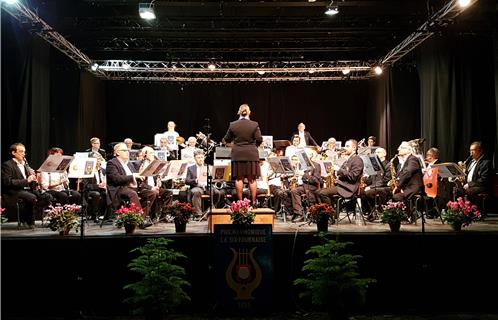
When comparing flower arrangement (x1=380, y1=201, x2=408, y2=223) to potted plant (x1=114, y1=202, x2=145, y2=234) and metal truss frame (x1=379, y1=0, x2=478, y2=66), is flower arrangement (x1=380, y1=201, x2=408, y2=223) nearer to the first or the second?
potted plant (x1=114, y1=202, x2=145, y2=234)

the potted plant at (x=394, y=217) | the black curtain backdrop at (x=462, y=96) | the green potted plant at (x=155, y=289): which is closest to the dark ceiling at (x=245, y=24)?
the black curtain backdrop at (x=462, y=96)

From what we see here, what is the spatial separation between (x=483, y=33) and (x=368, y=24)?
278 centimetres

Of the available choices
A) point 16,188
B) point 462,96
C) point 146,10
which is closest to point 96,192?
point 16,188

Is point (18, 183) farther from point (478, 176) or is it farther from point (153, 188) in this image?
point (478, 176)

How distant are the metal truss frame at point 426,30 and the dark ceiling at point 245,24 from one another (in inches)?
9.4

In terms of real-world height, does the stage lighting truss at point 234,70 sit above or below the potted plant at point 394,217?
above

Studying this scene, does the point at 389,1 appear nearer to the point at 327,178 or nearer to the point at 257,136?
the point at 327,178

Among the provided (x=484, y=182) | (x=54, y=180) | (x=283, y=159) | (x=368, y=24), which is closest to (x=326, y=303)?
(x=283, y=159)

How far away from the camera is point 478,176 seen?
9531mm

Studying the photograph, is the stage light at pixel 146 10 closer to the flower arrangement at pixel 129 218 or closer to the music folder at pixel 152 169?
the music folder at pixel 152 169

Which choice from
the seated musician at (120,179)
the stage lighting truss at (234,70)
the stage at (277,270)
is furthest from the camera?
the stage lighting truss at (234,70)

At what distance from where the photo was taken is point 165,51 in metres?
13.9

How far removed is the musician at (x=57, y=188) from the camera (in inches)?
377

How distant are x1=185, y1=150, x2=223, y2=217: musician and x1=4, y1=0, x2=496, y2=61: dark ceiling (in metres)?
3.62
